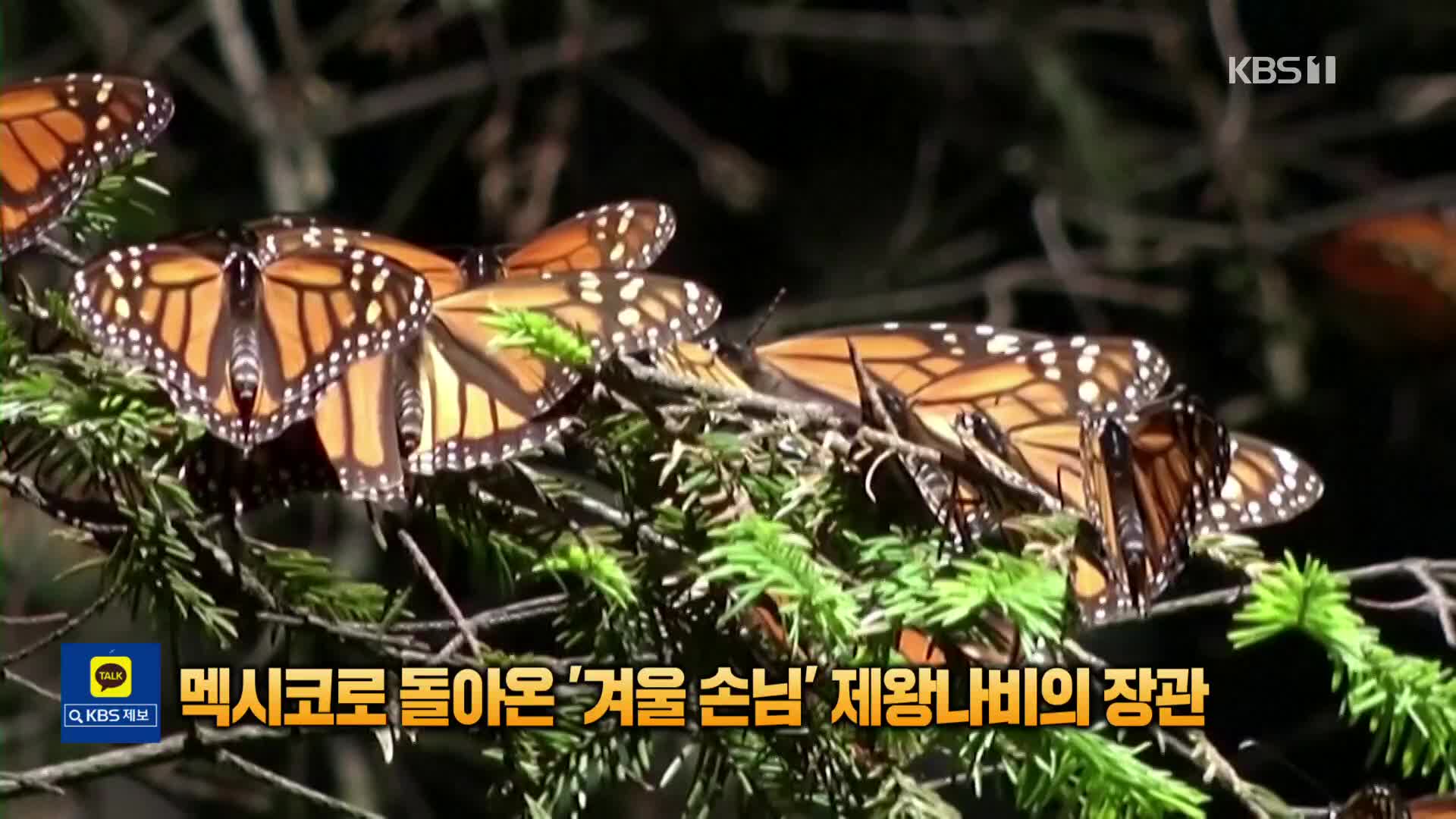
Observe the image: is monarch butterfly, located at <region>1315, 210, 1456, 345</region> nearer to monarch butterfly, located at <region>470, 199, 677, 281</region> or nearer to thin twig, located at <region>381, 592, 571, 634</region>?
monarch butterfly, located at <region>470, 199, 677, 281</region>

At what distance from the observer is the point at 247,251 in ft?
2.55

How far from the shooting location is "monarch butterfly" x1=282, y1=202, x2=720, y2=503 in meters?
0.66

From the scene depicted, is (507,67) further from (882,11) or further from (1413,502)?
(1413,502)

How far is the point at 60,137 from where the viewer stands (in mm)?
775

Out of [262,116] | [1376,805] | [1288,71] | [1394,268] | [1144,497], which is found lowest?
[1376,805]

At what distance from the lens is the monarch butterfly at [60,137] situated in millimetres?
736

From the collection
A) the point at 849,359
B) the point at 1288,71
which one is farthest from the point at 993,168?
the point at 849,359

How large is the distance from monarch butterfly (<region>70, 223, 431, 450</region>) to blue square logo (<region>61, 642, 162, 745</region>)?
0.19 meters

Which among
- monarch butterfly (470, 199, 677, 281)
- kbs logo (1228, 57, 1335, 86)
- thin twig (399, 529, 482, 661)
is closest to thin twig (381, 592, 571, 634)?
thin twig (399, 529, 482, 661)

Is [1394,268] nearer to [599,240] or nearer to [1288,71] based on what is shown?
[1288,71]

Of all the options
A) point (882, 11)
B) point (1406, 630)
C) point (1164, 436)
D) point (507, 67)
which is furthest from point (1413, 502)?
point (1164, 436)

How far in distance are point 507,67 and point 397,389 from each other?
134cm

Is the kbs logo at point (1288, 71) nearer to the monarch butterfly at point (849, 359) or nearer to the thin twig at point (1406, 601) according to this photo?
the monarch butterfly at point (849, 359)

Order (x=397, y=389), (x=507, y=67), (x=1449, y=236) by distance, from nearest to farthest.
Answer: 1. (x=397, y=389)
2. (x=507, y=67)
3. (x=1449, y=236)
